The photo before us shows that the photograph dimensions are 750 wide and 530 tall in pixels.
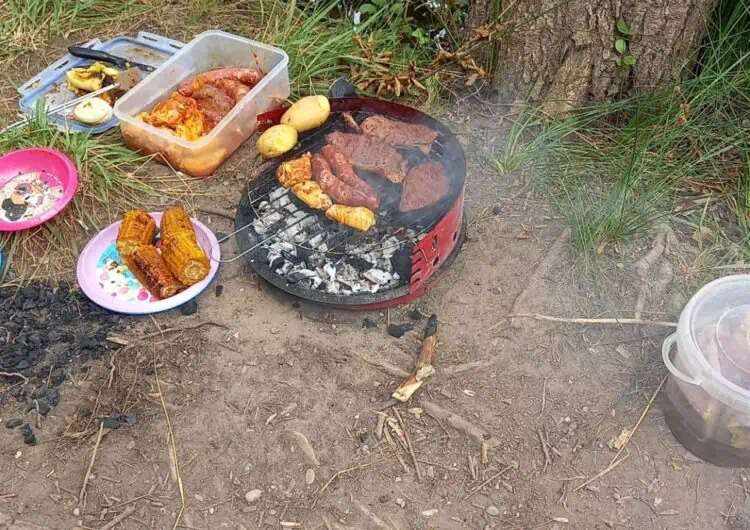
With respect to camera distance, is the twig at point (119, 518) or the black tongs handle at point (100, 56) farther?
the black tongs handle at point (100, 56)

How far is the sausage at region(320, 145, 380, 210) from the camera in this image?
352cm

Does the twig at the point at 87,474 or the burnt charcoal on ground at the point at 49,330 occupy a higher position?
the burnt charcoal on ground at the point at 49,330

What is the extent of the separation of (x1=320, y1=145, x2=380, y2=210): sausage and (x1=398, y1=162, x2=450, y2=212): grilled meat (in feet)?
0.56

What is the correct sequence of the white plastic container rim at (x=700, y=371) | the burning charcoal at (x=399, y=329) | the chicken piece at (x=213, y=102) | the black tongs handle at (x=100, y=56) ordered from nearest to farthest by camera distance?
the white plastic container rim at (x=700, y=371)
the burning charcoal at (x=399, y=329)
the chicken piece at (x=213, y=102)
the black tongs handle at (x=100, y=56)

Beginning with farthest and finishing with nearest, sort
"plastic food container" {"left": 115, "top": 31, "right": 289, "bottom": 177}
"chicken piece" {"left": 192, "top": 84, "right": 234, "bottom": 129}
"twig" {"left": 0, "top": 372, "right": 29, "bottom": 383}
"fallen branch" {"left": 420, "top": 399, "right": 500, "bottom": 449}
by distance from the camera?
"chicken piece" {"left": 192, "top": 84, "right": 234, "bottom": 129}
"plastic food container" {"left": 115, "top": 31, "right": 289, "bottom": 177}
"twig" {"left": 0, "top": 372, "right": 29, "bottom": 383}
"fallen branch" {"left": 420, "top": 399, "right": 500, "bottom": 449}

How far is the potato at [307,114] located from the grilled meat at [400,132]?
262 millimetres

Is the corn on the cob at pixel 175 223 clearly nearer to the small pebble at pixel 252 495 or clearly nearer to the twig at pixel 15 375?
the twig at pixel 15 375

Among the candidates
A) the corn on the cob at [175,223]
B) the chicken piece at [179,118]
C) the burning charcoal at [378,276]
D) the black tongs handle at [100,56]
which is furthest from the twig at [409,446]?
the black tongs handle at [100,56]

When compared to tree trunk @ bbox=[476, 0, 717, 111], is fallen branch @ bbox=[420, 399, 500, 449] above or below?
below

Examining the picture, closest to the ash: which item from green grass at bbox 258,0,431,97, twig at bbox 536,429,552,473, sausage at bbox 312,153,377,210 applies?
sausage at bbox 312,153,377,210

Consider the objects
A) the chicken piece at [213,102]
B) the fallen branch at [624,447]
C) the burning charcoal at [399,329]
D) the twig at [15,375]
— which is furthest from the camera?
the chicken piece at [213,102]

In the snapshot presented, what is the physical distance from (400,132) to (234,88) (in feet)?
4.10

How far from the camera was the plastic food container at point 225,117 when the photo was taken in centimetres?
400

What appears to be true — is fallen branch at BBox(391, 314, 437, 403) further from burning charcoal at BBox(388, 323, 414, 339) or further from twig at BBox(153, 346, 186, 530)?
twig at BBox(153, 346, 186, 530)
